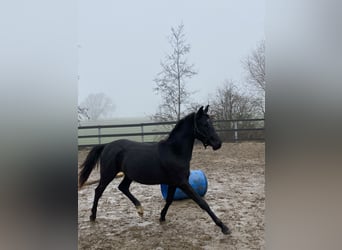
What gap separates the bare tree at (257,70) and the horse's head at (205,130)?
0.28 metres

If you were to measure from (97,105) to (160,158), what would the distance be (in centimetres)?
55

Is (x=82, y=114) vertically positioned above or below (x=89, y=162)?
above

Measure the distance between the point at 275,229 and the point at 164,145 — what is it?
1009mm

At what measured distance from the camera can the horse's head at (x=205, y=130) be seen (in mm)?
1673

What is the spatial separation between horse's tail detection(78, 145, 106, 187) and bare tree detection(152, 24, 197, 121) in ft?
1.32

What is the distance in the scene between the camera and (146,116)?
1.66 metres

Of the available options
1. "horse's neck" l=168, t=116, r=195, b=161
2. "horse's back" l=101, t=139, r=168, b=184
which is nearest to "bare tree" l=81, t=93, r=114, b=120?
"horse's back" l=101, t=139, r=168, b=184

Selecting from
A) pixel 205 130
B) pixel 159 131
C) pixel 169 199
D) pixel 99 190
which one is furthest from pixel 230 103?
pixel 99 190

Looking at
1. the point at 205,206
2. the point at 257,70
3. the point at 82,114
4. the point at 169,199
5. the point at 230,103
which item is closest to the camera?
the point at 82,114

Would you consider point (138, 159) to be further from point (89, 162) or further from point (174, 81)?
point (174, 81)

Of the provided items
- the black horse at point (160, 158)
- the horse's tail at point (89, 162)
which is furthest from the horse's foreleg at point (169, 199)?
the horse's tail at point (89, 162)

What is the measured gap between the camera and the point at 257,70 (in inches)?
59.2

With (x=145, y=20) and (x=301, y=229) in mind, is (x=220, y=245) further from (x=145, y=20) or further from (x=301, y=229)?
(x=145, y=20)

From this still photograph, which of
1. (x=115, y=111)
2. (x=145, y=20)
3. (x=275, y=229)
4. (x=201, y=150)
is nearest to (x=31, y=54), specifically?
(x=145, y=20)
